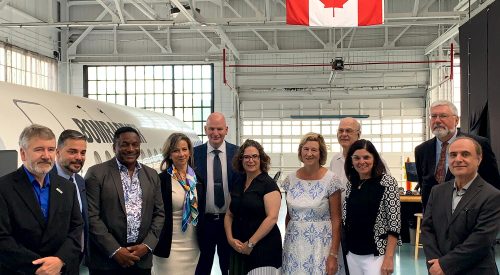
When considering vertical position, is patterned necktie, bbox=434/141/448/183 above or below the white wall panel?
below

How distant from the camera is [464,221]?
418cm

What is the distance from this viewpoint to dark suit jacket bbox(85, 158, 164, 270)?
4.54 metres

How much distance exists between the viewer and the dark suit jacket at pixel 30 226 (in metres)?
3.81

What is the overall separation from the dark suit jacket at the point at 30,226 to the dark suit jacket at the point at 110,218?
1.38ft

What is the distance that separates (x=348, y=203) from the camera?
194 inches

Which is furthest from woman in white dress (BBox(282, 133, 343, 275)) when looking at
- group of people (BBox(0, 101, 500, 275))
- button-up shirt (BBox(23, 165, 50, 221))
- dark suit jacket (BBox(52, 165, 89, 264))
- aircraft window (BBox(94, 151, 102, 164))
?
aircraft window (BBox(94, 151, 102, 164))

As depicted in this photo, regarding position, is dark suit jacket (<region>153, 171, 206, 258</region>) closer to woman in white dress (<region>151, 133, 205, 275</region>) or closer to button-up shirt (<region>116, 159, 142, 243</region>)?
woman in white dress (<region>151, 133, 205, 275</region>)

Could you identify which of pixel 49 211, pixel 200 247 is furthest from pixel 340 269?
pixel 49 211

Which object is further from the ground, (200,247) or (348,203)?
(348,203)

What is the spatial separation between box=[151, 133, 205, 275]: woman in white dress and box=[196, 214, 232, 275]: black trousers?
15 centimetres

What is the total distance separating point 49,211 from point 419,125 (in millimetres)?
24805

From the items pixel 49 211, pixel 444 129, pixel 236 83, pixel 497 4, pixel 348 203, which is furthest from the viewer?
pixel 236 83

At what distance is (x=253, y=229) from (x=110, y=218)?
49.4 inches

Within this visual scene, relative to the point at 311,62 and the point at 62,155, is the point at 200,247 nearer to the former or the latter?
the point at 62,155
